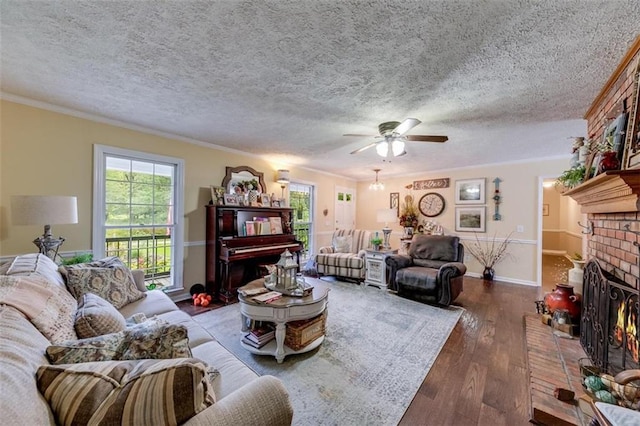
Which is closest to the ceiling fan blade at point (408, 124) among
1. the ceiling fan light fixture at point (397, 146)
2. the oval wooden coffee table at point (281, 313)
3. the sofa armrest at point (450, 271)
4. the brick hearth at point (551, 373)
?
the ceiling fan light fixture at point (397, 146)

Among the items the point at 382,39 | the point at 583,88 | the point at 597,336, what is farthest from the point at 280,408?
the point at 583,88

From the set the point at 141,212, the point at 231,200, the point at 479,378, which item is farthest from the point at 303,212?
the point at 479,378

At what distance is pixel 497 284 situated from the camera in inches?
186

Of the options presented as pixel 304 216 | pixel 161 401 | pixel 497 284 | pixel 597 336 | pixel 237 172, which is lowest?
pixel 497 284

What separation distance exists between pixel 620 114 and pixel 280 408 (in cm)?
293

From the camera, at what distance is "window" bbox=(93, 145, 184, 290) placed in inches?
120

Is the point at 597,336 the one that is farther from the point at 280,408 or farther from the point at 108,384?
the point at 108,384

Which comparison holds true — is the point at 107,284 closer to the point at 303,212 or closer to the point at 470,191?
the point at 303,212

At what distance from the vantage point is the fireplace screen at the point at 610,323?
154 cm

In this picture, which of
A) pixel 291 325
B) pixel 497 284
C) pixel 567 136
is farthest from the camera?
pixel 497 284

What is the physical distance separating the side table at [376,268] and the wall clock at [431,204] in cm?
187

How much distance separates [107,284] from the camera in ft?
6.97

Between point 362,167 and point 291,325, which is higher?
point 362,167

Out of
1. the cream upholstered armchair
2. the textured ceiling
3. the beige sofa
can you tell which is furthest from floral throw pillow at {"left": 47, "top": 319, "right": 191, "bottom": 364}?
the cream upholstered armchair
